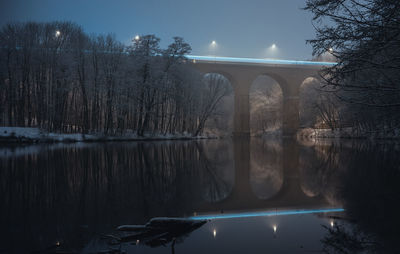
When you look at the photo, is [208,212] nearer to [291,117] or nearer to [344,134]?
[344,134]

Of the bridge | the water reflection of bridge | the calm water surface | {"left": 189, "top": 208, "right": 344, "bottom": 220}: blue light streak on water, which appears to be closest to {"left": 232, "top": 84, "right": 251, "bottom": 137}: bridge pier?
the bridge

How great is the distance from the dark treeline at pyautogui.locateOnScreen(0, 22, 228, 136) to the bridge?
10.6 metres

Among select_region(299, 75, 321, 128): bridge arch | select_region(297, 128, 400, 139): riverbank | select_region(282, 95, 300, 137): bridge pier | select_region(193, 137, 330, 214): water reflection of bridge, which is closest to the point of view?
select_region(193, 137, 330, 214): water reflection of bridge

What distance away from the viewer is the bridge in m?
30.9

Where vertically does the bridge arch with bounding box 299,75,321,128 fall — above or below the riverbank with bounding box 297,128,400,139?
above

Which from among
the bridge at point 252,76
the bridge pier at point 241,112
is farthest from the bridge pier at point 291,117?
the bridge pier at point 241,112

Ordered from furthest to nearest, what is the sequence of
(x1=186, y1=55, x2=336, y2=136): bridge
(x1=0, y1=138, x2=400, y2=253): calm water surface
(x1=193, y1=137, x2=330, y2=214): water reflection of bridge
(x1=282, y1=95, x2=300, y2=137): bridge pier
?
(x1=282, y1=95, x2=300, y2=137): bridge pier, (x1=186, y1=55, x2=336, y2=136): bridge, (x1=193, y1=137, x2=330, y2=214): water reflection of bridge, (x1=0, y1=138, x2=400, y2=253): calm water surface

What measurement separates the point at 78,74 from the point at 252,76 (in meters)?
21.4

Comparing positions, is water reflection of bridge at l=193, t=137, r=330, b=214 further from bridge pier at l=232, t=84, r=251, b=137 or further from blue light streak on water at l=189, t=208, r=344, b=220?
bridge pier at l=232, t=84, r=251, b=137

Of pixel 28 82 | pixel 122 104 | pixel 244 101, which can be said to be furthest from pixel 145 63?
pixel 244 101

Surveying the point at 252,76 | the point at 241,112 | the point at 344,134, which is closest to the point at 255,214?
the point at 344,134

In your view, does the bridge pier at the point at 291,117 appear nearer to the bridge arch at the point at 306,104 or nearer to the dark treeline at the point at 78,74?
the bridge arch at the point at 306,104

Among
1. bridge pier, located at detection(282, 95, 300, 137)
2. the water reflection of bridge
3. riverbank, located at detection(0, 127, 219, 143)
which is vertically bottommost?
the water reflection of bridge

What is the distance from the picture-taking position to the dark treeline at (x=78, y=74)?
17078 millimetres
